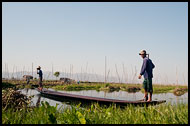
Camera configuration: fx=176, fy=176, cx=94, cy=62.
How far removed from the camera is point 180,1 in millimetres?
3604

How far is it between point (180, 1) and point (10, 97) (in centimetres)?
448

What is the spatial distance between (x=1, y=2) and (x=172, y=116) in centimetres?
395

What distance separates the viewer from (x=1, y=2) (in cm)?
359

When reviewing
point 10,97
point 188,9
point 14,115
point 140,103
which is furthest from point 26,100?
point 188,9

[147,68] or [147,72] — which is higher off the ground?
[147,68]

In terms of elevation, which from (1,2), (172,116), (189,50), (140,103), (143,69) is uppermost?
(1,2)

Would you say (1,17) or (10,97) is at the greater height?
(1,17)

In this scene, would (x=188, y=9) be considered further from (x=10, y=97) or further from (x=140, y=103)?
(x=10, y=97)

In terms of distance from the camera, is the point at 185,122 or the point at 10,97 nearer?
the point at 185,122

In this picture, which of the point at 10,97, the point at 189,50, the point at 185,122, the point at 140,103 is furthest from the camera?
the point at 140,103

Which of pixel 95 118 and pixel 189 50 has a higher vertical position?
pixel 189 50

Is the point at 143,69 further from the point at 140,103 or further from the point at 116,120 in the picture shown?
the point at 116,120

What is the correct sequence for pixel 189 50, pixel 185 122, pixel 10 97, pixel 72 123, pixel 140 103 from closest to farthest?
pixel 185 122 → pixel 72 123 → pixel 189 50 → pixel 10 97 → pixel 140 103

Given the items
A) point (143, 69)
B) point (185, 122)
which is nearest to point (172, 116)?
point (185, 122)
